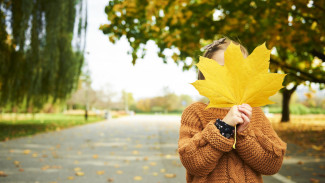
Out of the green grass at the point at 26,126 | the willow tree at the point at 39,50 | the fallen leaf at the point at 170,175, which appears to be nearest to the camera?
the fallen leaf at the point at 170,175

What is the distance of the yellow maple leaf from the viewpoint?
1.16 metres

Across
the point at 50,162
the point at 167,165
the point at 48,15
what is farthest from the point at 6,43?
the point at 167,165

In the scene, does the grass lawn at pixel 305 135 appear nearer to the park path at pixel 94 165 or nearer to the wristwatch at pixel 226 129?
the park path at pixel 94 165

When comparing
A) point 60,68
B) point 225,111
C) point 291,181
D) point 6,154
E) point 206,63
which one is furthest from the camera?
point 60,68

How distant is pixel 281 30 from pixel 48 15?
324 inches

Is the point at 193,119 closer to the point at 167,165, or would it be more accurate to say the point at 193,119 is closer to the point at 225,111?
the point at 225,111

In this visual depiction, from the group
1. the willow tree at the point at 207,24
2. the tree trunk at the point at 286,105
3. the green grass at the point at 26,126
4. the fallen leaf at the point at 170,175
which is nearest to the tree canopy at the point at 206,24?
the willow tree at the point at 207,24

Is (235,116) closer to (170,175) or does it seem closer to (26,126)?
(170,175)

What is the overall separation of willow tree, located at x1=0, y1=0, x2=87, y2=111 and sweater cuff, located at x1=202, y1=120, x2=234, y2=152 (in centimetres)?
930

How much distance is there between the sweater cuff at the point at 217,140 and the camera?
133 centimetres

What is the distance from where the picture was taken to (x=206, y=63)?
1.20 metres

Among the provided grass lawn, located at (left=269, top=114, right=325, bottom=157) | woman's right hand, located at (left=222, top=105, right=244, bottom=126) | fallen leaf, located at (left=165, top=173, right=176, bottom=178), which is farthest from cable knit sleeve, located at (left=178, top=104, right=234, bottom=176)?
grass lawn, located at (left=269, top=114, right=325, bottom=157)

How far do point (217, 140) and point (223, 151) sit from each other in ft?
0.23

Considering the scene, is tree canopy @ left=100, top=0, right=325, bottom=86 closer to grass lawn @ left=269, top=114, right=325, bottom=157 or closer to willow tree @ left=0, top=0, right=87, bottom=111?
grass lawn @ left=269, top=114, right=325, bottom=157
